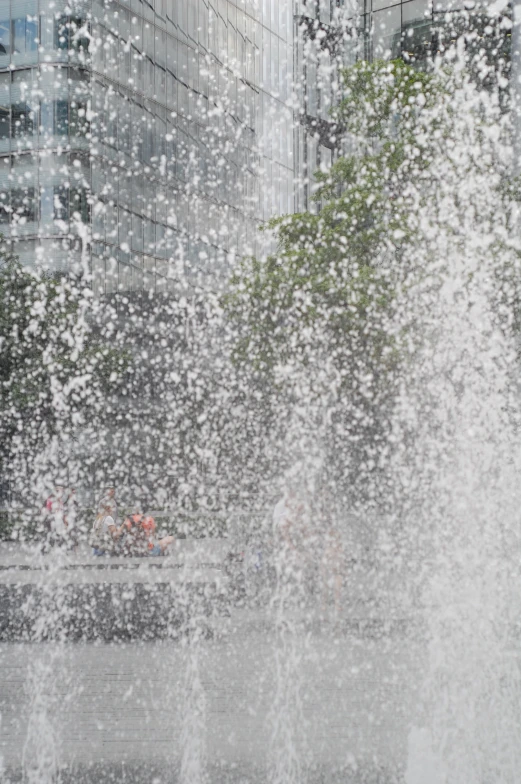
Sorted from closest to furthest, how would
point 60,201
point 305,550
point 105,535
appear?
point 305,550
point 105,535
point 60,201

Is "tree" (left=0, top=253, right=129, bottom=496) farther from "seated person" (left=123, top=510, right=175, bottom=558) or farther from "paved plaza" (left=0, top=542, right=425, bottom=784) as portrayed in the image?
"paved plaza" (left=0, top=542, right=425, bottom=784)

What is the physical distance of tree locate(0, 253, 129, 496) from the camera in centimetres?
2269

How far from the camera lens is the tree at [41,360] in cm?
2269

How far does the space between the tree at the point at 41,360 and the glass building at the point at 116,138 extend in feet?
23.8

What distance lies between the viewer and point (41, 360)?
2347cm

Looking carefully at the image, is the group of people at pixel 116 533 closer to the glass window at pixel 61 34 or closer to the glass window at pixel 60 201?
the glass window at pixel 60 201

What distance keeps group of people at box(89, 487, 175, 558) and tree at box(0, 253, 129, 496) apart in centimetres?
738

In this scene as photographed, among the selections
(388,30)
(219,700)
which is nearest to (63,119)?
(388,30)

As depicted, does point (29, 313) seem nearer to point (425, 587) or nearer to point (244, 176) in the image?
point (425, 587)

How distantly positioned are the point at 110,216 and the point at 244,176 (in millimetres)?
8474

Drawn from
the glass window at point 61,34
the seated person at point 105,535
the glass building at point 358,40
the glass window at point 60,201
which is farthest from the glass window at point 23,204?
the seated person at point 105,535

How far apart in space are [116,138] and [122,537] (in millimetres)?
20989

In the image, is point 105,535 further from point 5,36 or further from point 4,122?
point 5,36

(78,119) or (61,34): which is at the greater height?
(61,34)
